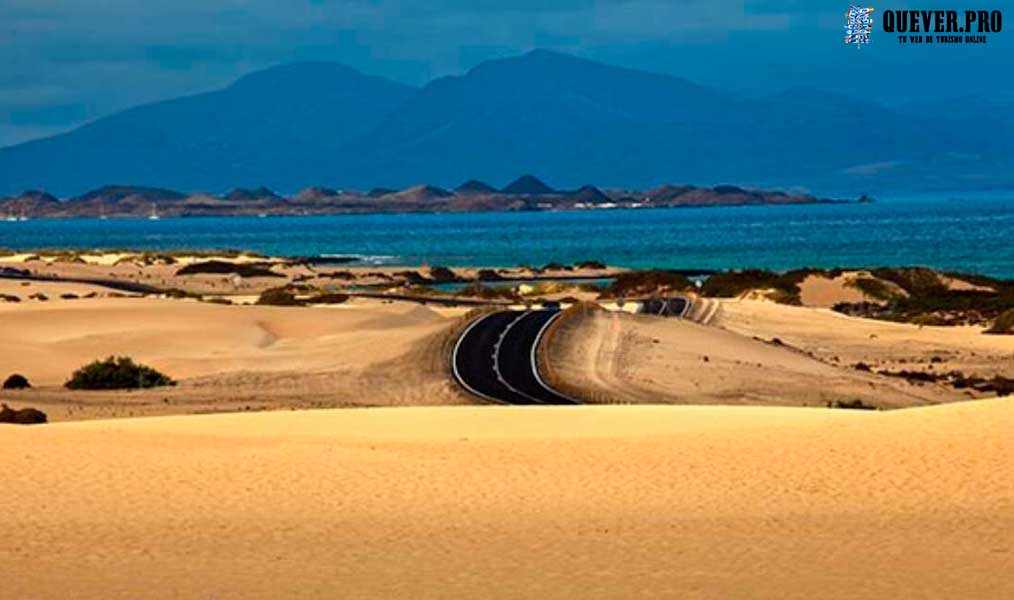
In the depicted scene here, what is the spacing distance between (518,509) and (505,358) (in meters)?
29.2

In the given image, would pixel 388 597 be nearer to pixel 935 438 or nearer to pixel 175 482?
pixel 175 482

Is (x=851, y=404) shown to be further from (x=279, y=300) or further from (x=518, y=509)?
(x=279, y=300)

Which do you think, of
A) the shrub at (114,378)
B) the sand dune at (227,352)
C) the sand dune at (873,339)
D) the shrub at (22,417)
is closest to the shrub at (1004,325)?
the sand dune at (873,339)

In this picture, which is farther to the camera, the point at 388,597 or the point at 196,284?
the point at 196,284

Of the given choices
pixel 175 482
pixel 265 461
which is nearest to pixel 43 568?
pixel 175 482

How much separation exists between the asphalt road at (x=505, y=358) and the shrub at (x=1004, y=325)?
704 inches

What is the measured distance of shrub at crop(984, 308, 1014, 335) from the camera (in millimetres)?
65125

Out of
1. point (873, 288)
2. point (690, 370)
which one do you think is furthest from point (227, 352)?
point (873, 288)

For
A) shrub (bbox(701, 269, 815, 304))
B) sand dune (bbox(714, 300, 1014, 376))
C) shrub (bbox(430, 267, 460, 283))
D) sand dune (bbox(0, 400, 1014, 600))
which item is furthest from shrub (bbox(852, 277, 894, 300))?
sand dune (bbox(0, 400, 1014, 600))

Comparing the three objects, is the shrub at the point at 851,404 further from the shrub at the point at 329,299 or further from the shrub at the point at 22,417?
the shrub at the point at 329,299

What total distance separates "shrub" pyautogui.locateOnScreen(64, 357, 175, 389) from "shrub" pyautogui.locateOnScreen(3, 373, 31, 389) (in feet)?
3.70

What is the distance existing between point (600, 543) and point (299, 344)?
41847 millimetres

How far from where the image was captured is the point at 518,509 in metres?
20.3

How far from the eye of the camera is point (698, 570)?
53.5 ft
